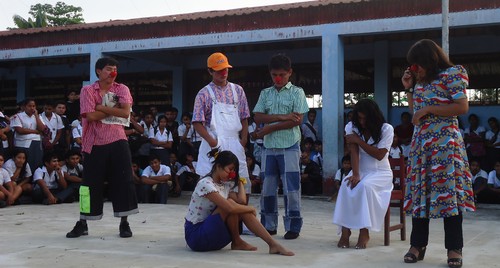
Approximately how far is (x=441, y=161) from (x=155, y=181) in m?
6.56

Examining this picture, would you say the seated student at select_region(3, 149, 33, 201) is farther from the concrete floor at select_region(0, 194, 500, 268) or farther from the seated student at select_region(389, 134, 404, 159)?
the seated student at select_region(389, 134, 404, 159)

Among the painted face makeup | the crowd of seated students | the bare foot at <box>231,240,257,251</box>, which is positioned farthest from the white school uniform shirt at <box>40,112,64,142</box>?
the bare foot at <box>231,240,257,251</box>

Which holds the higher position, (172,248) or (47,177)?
(47,177)

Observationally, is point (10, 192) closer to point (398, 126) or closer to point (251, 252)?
point (251, 252)

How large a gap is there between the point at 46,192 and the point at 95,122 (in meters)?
4.44

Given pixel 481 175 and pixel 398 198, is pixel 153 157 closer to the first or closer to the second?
pixel 481 175

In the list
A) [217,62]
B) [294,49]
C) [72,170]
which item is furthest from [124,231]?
[294,49]

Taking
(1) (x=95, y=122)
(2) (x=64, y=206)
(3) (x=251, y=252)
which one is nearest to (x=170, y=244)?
(3) (x=251, y=252)

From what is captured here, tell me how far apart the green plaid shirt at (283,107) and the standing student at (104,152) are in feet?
4.20

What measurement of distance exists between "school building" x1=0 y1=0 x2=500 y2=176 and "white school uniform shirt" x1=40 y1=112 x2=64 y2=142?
168 cm

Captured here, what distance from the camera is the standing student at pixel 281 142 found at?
5.45 meters

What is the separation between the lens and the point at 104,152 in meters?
5.37

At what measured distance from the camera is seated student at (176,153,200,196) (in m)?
11.0

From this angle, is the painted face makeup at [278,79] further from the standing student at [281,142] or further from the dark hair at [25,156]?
the dark hair at [25,156]
